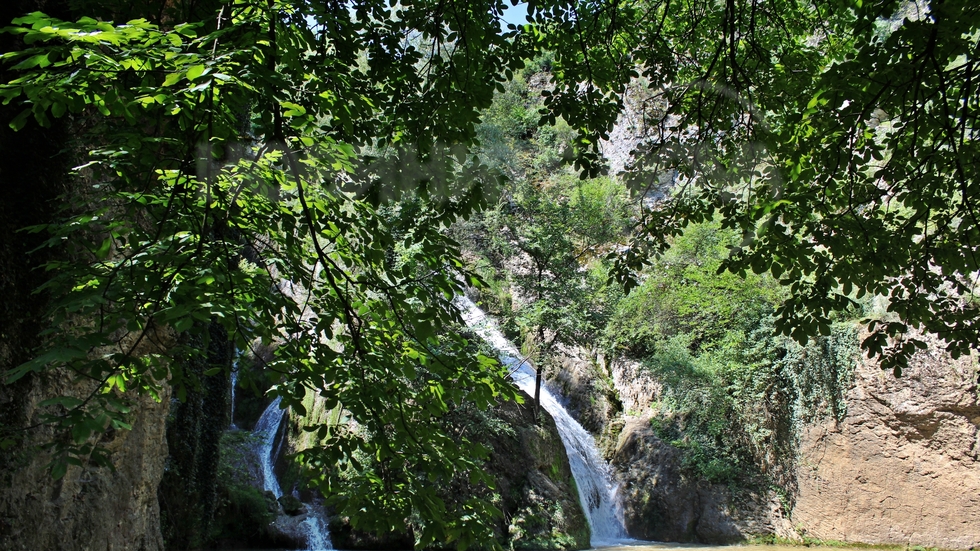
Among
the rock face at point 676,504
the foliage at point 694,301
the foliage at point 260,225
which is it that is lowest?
the rock face at point 676,504

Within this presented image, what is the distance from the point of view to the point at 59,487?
154 inches

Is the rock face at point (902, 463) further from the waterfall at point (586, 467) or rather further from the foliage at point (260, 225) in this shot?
the foliage at point (260, 225)

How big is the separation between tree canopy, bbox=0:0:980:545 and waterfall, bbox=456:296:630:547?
29.0 feet

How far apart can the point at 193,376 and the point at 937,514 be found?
13.4 m

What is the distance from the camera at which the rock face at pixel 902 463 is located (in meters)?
11.1

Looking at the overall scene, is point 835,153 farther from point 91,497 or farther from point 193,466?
point 193,466

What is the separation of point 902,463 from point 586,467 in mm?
6409

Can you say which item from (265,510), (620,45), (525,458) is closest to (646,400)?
(525,458)

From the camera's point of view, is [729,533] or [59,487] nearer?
[59,487]

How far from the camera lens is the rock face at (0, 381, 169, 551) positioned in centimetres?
340

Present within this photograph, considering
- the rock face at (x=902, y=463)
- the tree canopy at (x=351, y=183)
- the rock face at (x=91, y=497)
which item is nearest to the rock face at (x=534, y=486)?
the rock face at (x=902, y=463)

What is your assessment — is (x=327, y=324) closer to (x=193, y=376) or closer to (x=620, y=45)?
(x=193, y=376)

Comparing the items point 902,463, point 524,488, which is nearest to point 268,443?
point 524,488

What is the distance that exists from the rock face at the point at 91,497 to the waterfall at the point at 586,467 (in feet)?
25.8
